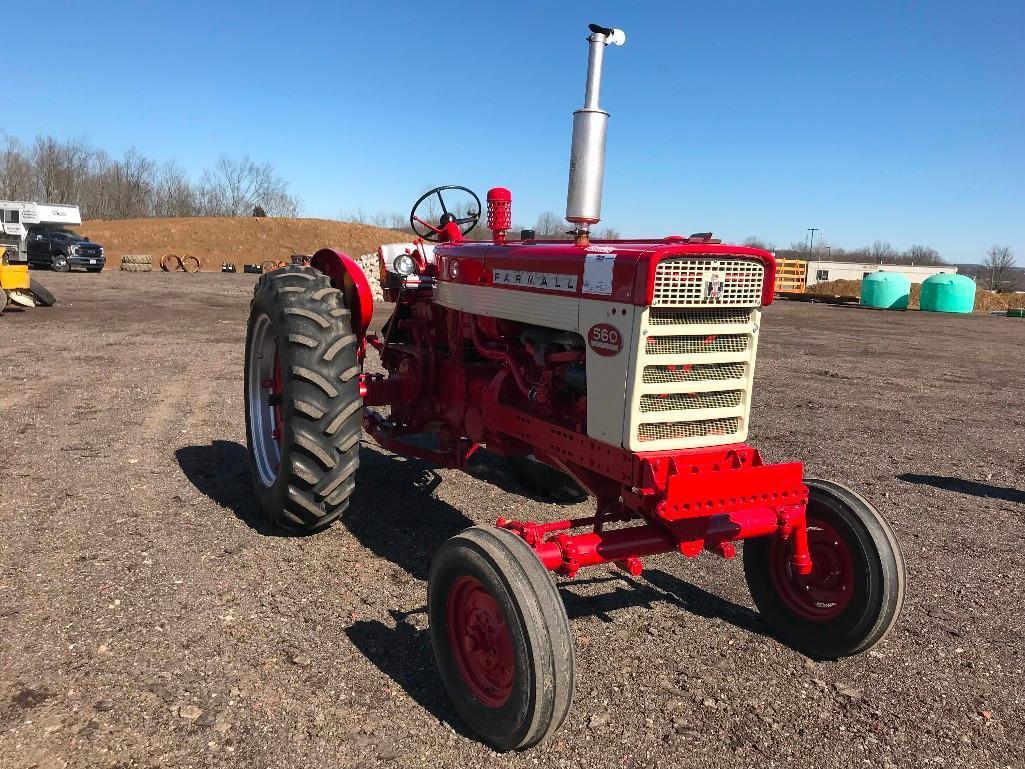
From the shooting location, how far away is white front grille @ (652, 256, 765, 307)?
9.11 ft

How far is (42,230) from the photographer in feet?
97.5

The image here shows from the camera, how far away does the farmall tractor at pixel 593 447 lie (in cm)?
267

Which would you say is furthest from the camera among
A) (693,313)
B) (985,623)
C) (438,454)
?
(438,454)

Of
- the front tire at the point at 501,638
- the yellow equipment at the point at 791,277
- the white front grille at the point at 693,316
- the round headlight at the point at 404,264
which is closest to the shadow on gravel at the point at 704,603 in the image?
Result: the front tire at the point at 501,638

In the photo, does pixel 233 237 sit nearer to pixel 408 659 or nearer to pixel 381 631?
pixel 381 631

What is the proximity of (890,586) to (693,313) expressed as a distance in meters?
1.33

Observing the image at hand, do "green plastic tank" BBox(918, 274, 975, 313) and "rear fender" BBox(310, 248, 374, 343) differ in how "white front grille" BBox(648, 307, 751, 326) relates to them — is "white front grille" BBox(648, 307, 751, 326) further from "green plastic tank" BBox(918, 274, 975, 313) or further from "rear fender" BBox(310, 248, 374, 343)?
"green plastic tank" BBox(918, 274, 975, 313)

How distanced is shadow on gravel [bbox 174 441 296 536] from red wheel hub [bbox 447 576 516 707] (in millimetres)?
1714

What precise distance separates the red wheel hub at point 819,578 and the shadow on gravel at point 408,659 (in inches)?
61.2

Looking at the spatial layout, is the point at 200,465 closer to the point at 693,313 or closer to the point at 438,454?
the point at 438,454

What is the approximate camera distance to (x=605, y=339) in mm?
2961

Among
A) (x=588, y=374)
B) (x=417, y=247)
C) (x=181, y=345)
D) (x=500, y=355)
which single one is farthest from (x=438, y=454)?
(x=181, y=345)

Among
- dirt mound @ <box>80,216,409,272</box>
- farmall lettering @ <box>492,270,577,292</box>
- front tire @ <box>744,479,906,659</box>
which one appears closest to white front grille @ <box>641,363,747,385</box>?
farmall lettering @ <box>492,270,577,292</box>

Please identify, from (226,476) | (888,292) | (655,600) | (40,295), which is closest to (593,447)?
(655,600)
